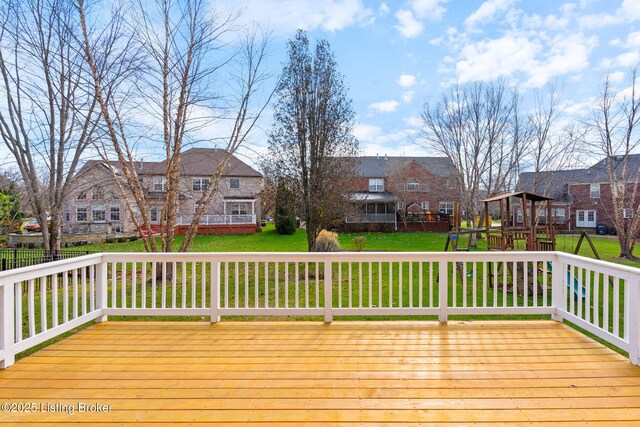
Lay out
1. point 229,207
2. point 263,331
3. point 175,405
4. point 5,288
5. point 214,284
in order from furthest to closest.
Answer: point 229,207
point 214,284
point 263,331
point 5,288
point 175,405

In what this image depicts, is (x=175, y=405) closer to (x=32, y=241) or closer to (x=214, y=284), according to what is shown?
(x=214, y=284)

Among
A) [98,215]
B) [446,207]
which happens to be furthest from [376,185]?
[98,215]

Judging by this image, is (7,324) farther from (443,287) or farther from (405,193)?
(405,193)

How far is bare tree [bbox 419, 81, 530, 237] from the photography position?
48.3ft

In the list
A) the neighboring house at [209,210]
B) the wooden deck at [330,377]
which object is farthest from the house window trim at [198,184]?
the wooden deck at [330,377]

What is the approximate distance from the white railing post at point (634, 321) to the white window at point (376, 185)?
24.3 metres

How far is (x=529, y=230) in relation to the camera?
682cm

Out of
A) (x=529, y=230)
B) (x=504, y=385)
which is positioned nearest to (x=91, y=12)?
(x=504, y=385)

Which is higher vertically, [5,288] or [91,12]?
[91,12]

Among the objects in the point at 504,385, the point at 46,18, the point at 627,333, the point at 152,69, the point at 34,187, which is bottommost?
the point at 504,385

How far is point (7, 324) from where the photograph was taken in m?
2.60

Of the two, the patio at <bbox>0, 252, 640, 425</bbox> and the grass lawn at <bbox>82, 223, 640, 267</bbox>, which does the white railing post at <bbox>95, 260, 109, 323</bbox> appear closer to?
the patio at <bbox>0, 252, 640, 425</bbox>

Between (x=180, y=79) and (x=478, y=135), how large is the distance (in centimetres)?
1368

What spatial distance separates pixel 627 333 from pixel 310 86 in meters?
7.45
